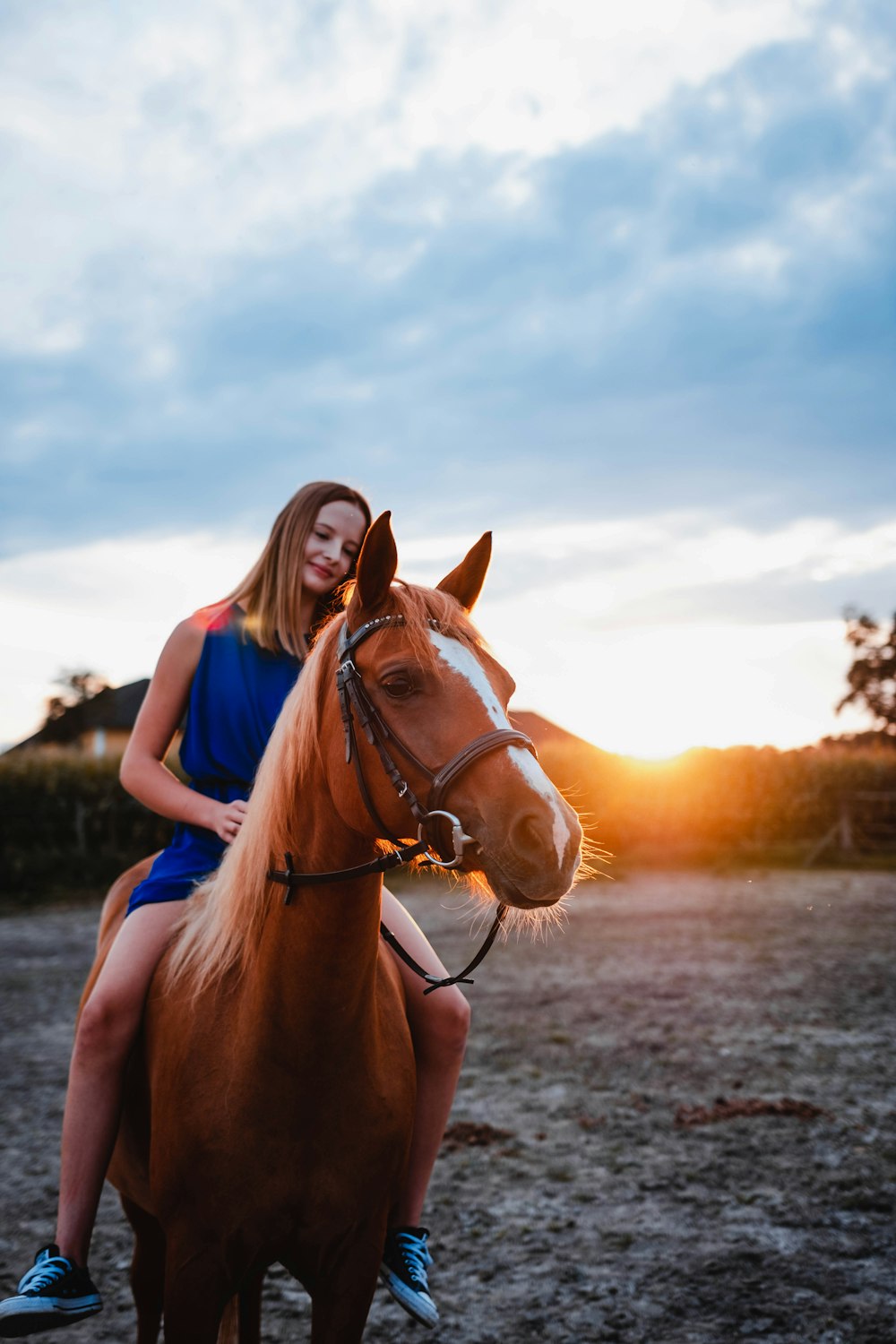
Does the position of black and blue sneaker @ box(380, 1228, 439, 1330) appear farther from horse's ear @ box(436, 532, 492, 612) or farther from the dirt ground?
horse's ear @ box(436, 532, 492, 612)

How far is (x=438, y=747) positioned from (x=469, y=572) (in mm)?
701

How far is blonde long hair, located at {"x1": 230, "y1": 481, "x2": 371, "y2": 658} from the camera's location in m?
2.95

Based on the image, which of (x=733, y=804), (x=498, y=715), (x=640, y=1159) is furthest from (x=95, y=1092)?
(x=733, y=804)

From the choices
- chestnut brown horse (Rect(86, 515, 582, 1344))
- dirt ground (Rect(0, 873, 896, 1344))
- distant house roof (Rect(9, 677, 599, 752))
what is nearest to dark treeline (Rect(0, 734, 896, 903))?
distant house roof (Rect(9, 677, 599, 752))

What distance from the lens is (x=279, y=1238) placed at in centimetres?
236

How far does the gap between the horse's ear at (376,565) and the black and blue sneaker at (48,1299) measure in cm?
193

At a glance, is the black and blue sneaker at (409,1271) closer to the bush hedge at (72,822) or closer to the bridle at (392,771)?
the bridle at (392,771)

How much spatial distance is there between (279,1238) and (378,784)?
1.19 metres

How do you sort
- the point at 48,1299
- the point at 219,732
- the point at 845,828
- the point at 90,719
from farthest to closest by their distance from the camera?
the point at 90,719
the point at 845,828
the point at 219,732
the point at 48,1299

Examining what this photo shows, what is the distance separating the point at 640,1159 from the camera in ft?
18.2

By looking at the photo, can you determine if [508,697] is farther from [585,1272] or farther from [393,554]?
[585,1272]

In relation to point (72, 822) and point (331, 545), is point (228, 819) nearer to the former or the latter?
point (331, 545)

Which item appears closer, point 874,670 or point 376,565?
point 376,565

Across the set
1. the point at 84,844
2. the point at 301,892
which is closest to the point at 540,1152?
the point at 301,892
